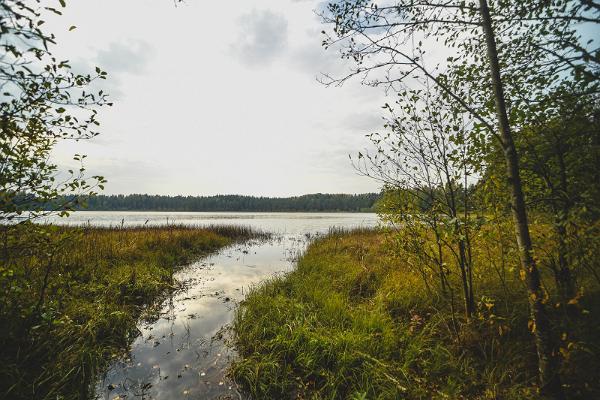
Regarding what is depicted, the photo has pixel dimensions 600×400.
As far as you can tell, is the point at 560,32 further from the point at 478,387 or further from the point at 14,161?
Result: the point at 14,161

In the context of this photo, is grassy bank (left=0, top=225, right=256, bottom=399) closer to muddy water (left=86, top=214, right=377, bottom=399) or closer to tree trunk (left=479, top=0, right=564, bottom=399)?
muddy water (left=86, top=214, right=377, bottom=399)

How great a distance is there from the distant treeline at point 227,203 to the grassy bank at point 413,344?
11732 cm

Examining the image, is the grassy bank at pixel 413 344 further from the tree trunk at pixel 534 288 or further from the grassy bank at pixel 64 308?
the grassy bank at pixel 64 308

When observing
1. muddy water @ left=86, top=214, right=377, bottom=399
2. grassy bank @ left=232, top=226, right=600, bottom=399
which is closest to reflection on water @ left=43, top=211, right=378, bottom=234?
muddy water @ left=86, top=214, right=377, bottom=399

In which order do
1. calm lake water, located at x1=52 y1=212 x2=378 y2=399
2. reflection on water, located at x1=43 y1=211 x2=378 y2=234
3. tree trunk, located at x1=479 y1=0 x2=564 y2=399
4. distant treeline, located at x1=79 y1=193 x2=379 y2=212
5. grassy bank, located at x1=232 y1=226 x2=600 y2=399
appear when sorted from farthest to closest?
distant treeline, located at x1=79 y1=193 x2=379 y2=212 < reflection on water, located at x1=43 y1=211 x2=378 y2=234 < calm lake water, located at x1=52 y1=212 x2=378 y2=399 < grassy bank, located at x1=232 y1=226 x2=600 y2=399 < tree trunk, located at x1=479 y1=0 x2=564 y2=399

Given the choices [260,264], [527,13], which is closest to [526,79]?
[527,13]

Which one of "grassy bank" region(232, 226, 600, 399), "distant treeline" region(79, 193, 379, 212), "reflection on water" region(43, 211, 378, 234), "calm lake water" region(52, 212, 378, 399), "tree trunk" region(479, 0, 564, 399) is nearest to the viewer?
A: "tree trunk" region(479, 0, 564, 399)

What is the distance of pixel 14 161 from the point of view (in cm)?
A: 345

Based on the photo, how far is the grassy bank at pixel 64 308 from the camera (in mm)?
3549

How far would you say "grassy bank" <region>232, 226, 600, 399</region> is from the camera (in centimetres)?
349

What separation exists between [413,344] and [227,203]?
409ft

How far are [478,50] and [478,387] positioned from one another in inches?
196

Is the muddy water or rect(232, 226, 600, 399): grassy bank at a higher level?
rect(232, 226, 600, 399): grassy bank

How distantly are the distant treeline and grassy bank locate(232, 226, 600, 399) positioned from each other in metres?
117
